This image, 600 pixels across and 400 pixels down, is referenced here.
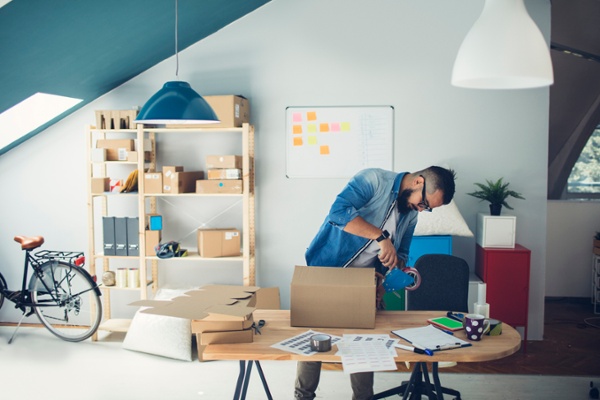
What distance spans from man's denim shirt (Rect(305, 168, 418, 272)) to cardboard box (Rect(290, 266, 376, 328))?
0.42m

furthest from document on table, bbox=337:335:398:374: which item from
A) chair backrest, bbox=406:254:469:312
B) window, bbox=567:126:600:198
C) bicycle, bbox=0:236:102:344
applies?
window, bbox=567:126:600:198

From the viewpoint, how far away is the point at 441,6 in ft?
16.4

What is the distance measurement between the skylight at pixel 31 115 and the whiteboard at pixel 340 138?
78.7 inches

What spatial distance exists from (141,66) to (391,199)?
295 centimetres

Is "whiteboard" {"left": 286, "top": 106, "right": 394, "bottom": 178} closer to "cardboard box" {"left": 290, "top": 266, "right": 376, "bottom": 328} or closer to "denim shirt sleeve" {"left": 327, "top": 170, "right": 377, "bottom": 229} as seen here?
"denim shirt sleeve" {"left": 327, "top": 170, "right": 377, "bottom": 229}

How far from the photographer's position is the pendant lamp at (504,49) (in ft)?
6.68

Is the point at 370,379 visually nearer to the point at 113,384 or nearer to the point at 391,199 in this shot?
the point at 391,199

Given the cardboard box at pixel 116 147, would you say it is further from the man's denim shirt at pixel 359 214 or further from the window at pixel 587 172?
the window at pixel 587 172

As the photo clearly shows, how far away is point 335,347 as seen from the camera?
251 cm

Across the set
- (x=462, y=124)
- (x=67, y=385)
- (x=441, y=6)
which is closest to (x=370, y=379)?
(x=67, y=385)

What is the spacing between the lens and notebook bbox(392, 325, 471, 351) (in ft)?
8.27

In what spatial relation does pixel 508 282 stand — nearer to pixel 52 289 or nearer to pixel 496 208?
pixel 496 208

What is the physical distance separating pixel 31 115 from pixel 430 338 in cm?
419

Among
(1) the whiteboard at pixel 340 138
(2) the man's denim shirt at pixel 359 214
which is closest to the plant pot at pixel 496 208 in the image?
(1) the whiteboard at pixel 340 138
